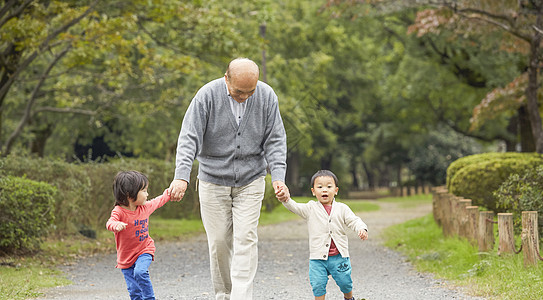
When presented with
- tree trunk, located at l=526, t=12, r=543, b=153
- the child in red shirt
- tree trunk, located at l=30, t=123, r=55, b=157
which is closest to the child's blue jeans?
the child in red shirt

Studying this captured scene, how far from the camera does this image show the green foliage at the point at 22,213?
942 cm

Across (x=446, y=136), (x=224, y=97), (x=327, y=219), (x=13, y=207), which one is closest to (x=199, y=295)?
(x=327, y=219)

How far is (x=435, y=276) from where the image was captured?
27.2 feet

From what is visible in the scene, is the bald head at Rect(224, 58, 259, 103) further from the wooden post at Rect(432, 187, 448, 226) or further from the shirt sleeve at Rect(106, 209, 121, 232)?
the wooden post at Rect(432, 187, 448, 226)

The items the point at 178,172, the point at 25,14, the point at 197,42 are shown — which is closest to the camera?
the point at 178,172

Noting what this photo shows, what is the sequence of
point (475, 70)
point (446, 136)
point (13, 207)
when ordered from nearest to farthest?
point (13, 207) → point (475, 70) → point (446, 136)

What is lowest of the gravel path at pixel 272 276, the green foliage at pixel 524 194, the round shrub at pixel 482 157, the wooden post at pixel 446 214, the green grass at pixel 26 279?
the gravel path at pixel 272 276

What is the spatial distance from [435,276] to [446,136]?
32249 mm

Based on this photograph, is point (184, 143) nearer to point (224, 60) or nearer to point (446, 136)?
point (224, 60)

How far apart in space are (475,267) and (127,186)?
447cm

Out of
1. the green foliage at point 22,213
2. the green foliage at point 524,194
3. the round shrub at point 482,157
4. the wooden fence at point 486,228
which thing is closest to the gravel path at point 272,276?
the green foliage at point 22,213

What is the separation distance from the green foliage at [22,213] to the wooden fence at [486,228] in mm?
6031

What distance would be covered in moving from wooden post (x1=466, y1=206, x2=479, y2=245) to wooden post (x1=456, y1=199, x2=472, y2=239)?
14 cm

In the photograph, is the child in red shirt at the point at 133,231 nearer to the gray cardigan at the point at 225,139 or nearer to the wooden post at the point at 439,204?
the gray cardigan at the point at 225,139
